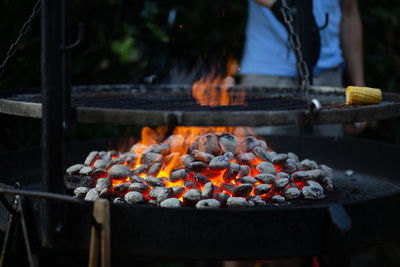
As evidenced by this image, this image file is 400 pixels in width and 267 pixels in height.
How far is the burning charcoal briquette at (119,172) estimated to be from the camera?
1731 millimetres

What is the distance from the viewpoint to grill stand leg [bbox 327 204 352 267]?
3.92ft

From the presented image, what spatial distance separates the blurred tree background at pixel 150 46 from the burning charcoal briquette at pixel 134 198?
1287 millimetres

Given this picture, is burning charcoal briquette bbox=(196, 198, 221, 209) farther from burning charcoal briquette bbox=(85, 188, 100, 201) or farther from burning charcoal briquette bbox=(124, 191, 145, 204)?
burning charcoal briquette bbox=(85, 188, 100, 201)

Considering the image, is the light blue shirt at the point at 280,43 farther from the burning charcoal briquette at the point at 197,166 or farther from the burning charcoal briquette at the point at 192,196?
the burning charcoal briquette at the point at 192,196

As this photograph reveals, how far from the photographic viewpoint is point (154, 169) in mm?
1765

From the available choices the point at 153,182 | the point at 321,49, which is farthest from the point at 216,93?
the point at 153,182

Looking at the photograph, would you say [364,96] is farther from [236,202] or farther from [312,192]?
[236,202]

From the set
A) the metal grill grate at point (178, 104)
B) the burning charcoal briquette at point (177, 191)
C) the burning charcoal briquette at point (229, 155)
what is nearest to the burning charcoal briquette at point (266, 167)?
the burning charcoal briquette at point (229, 155)

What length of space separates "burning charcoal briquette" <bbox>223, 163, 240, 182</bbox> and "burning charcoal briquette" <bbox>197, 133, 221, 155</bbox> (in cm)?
13

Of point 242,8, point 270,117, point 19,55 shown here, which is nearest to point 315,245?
point 270,117

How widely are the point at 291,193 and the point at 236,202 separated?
0.24 metres

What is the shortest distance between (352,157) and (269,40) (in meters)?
0.87

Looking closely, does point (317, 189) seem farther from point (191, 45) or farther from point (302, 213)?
point (191, 45)

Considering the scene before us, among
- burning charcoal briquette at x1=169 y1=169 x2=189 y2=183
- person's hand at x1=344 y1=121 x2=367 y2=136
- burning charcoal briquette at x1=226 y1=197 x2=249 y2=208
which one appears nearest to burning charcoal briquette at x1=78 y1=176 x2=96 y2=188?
burning charcoal briquette at x1=169 y1=169 x2=189 y2=183
